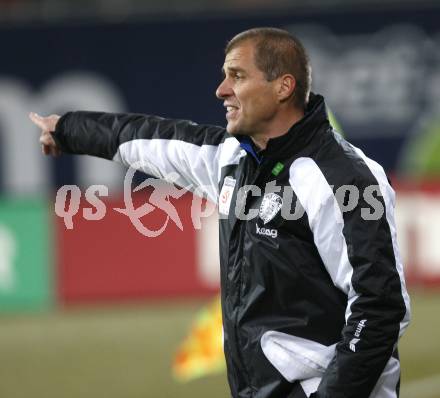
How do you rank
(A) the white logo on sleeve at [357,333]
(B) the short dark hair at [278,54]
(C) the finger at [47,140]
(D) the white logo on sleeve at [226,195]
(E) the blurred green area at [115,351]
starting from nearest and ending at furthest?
1. (A) the white logo on sleeve at [357,333]
2. (B) the short dark hair at [278,54]
3. (D) the white logo on sleeve at [226,195]
4. (C) the finger at [47,140]
5. (E) the blurred green area at [115,351]

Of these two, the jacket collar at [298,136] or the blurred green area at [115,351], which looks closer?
the jacket collar at [298,136]

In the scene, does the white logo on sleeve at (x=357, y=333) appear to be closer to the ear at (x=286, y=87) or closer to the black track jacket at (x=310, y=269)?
the black track jacket at (x=310, y=269)


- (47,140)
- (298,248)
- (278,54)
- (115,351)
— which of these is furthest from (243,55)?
(115,351)

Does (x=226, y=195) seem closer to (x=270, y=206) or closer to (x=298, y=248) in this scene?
(x=270, y=206)

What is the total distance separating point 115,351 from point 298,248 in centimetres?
528

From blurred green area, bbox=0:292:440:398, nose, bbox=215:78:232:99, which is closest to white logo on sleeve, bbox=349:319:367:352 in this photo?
nose, bbox=215:78:232:99

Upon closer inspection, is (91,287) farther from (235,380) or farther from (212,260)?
(235,380)

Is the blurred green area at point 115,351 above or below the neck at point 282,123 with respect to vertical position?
below

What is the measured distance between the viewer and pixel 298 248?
10.5 ft

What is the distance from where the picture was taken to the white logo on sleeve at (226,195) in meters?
3.45

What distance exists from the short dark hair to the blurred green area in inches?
155

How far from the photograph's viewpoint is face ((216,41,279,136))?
10.7 feet

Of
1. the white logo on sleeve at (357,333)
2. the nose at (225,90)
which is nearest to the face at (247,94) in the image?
the nose at (225,90)

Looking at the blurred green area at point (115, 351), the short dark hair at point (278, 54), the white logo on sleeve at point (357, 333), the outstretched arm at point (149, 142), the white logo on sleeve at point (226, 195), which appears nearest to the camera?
the white logo on sleeve at point (357, 333)
